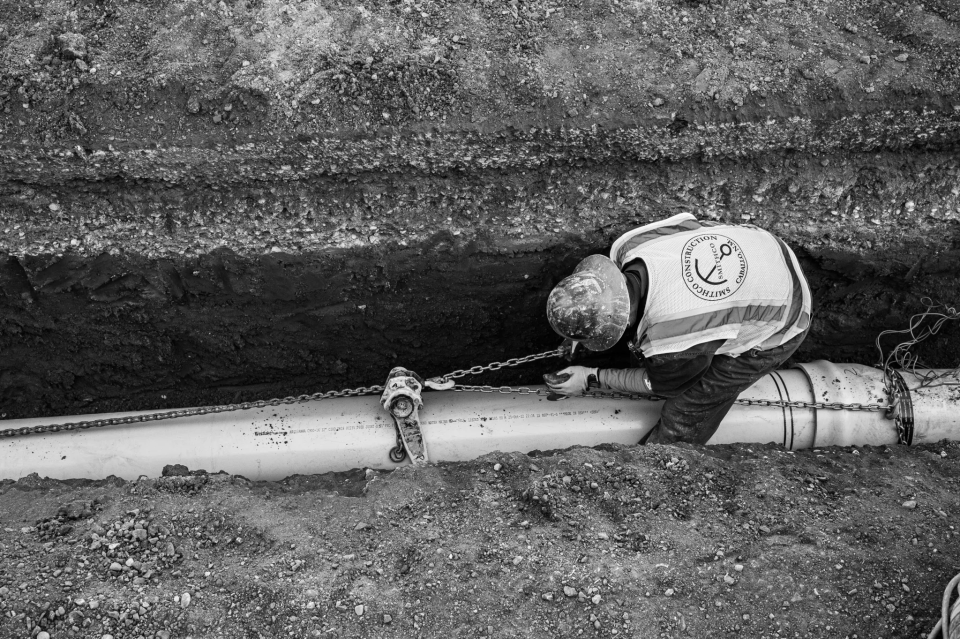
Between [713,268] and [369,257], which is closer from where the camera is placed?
[713,268]

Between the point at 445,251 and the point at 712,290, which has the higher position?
the point at 445,251

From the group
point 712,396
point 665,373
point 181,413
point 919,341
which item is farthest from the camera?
point 919,341

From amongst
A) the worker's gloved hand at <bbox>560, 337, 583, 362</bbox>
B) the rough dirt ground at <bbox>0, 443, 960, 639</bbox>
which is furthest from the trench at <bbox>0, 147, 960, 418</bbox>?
the rough dirt ground at <bbox>0, 443, 960, 639</bbox>

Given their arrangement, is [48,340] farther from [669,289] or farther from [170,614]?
[669,289]

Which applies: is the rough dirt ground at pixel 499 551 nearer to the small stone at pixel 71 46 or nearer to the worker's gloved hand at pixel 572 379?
the worker's gloved hand at pixel 572 379

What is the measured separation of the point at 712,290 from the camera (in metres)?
3.60

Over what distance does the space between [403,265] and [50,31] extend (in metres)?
2.35

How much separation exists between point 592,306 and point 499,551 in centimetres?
126

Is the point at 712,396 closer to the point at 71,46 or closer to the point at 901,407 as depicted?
the point at 901,407

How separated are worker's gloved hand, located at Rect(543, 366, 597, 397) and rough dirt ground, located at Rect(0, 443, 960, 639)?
1.37 ft

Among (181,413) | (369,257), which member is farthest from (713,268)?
(181,413)

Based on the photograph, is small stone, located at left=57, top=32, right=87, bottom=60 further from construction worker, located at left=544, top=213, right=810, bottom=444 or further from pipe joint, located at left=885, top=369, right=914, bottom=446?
pipe joint, located at left=885, top=369, right=914, bottom=446

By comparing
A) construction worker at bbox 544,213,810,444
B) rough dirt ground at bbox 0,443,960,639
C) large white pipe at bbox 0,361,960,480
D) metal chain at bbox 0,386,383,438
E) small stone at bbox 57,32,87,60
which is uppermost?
small stone at bbox 57,32,87,60

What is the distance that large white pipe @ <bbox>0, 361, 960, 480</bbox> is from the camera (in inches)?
165
